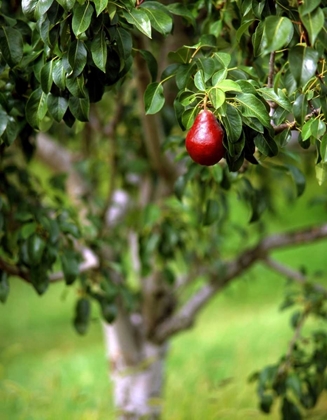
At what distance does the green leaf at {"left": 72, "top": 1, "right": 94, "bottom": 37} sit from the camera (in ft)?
4.13

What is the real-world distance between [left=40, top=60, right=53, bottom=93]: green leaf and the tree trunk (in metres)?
1.86

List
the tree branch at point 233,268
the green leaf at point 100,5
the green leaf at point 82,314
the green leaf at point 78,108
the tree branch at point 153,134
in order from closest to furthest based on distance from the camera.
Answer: the green leaf at point 100,5 → the green leaf at point 78,108 → the tree branch at point 153,134 → the green leaf at point 82,314 → the tree branch at point 233,268

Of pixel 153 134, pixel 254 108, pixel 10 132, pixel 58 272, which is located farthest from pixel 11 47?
pixel 153 134

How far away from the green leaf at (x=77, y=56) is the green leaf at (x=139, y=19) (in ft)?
0.35

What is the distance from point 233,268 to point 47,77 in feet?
5.83

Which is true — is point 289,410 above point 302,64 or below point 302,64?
below

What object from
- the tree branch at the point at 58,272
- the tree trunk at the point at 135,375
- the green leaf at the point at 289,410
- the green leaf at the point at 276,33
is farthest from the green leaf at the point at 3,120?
the tree trunk at the point at 135,375

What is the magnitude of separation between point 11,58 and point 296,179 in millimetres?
852

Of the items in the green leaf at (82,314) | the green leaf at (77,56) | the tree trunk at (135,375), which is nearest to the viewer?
the green leaf at (77,56)

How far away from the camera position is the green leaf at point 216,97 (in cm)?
121

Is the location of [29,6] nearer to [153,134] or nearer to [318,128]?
[318,128]

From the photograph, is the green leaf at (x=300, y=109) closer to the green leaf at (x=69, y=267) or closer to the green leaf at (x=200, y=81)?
the green leaf at (x=200, y=81)

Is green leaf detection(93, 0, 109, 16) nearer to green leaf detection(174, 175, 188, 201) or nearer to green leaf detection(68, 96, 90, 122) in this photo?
green leaf detection(68, 96, 90, 122)

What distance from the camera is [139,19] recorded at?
1.30 metres
